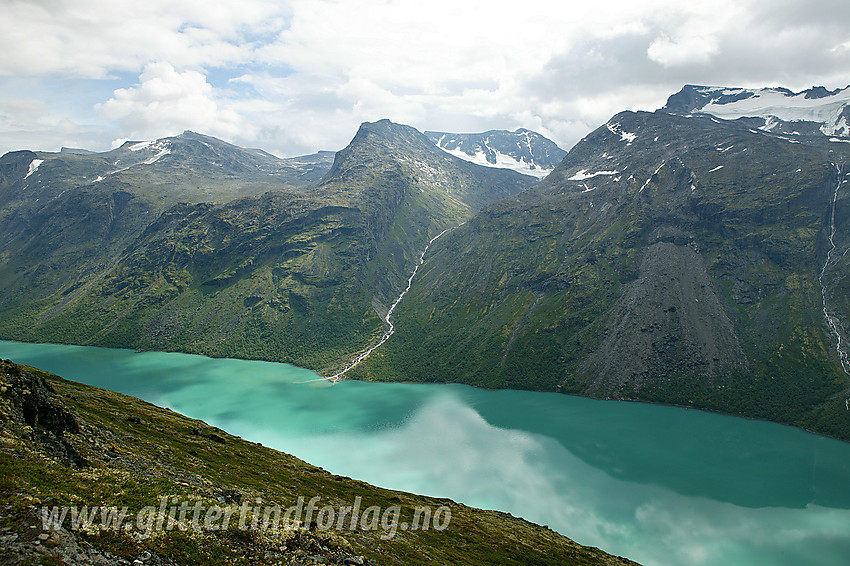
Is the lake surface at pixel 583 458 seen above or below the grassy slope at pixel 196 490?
above

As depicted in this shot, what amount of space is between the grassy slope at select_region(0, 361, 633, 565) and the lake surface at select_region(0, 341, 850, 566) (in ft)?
78.6

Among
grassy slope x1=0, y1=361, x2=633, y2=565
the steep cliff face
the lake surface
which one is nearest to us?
grassy slope x1=0, y1=361, x2=633, y2=565

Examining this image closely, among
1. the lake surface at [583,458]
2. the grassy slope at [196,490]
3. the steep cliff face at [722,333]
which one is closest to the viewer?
the grassy slope at [196,490]

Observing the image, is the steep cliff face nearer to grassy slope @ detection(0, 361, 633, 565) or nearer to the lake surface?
the lake surface

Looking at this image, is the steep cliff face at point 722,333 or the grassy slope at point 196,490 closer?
the grassy slope at point 196,490

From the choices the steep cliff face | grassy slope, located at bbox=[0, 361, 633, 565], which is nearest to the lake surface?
the steep cliff face

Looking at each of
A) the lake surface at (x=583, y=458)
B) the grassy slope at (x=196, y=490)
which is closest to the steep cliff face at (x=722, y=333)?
the lake surface at (x=583, y=458)

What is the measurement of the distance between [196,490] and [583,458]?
3767 inches

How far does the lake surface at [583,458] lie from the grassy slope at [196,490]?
24.0 metres

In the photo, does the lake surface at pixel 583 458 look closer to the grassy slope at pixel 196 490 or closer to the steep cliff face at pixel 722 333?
the steep cliff face at pixel 722 333

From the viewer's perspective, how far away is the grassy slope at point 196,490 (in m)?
22.9

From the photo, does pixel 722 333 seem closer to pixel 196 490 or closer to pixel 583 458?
pixel 583 458

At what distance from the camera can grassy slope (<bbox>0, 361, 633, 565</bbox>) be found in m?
22.9

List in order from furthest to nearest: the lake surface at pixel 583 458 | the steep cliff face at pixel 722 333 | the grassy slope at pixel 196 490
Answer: the steep cliff face at pixel 722 333
the lake surface at pixel 583 458
the grassy slope at pixel 196 490
